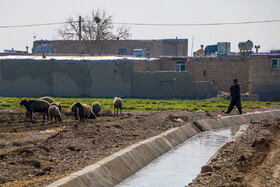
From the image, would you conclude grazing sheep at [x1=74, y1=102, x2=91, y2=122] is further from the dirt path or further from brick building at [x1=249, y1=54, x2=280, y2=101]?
brick building at [x1=249, y1=54, x2=280, y2=101]

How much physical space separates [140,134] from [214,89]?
25699 mm

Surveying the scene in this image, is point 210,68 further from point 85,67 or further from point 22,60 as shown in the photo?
point 22,60

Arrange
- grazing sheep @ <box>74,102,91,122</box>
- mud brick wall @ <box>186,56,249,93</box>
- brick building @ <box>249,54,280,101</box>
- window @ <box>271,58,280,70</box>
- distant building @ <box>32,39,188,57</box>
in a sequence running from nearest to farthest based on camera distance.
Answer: grazing sheep @ <box>74,102,91,122</box>
brick building @ <box>249,54,280,101</box>
window @ <box>271,58,280,70</box>
mud brick wall @ <box>186,56,249,93</box>
distant building @ <box>32,39,188,57</box>

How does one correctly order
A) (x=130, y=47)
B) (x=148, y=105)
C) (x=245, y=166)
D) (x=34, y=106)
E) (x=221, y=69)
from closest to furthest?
(x=245, y=166)
(x=34, y=106)
(x=148, y=105)
(x=221, y=69)
(x=130, y=47)

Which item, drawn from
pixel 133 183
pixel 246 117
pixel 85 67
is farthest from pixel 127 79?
pixel 133 183

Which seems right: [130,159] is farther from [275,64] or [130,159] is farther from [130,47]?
[130,47]

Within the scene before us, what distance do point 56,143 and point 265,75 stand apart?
1283 inches

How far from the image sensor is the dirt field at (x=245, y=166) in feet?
33.3

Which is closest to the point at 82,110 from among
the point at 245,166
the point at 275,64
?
the point at 245,166

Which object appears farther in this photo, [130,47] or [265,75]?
[130,47]

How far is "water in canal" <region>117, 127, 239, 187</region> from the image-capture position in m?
12.5

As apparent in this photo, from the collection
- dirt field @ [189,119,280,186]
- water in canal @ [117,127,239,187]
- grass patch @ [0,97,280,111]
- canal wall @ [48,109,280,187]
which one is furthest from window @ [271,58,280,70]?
dirt field @ [189,119,280,186]

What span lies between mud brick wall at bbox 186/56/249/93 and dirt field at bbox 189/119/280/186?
103 feet

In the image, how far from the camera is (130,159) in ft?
43.9
